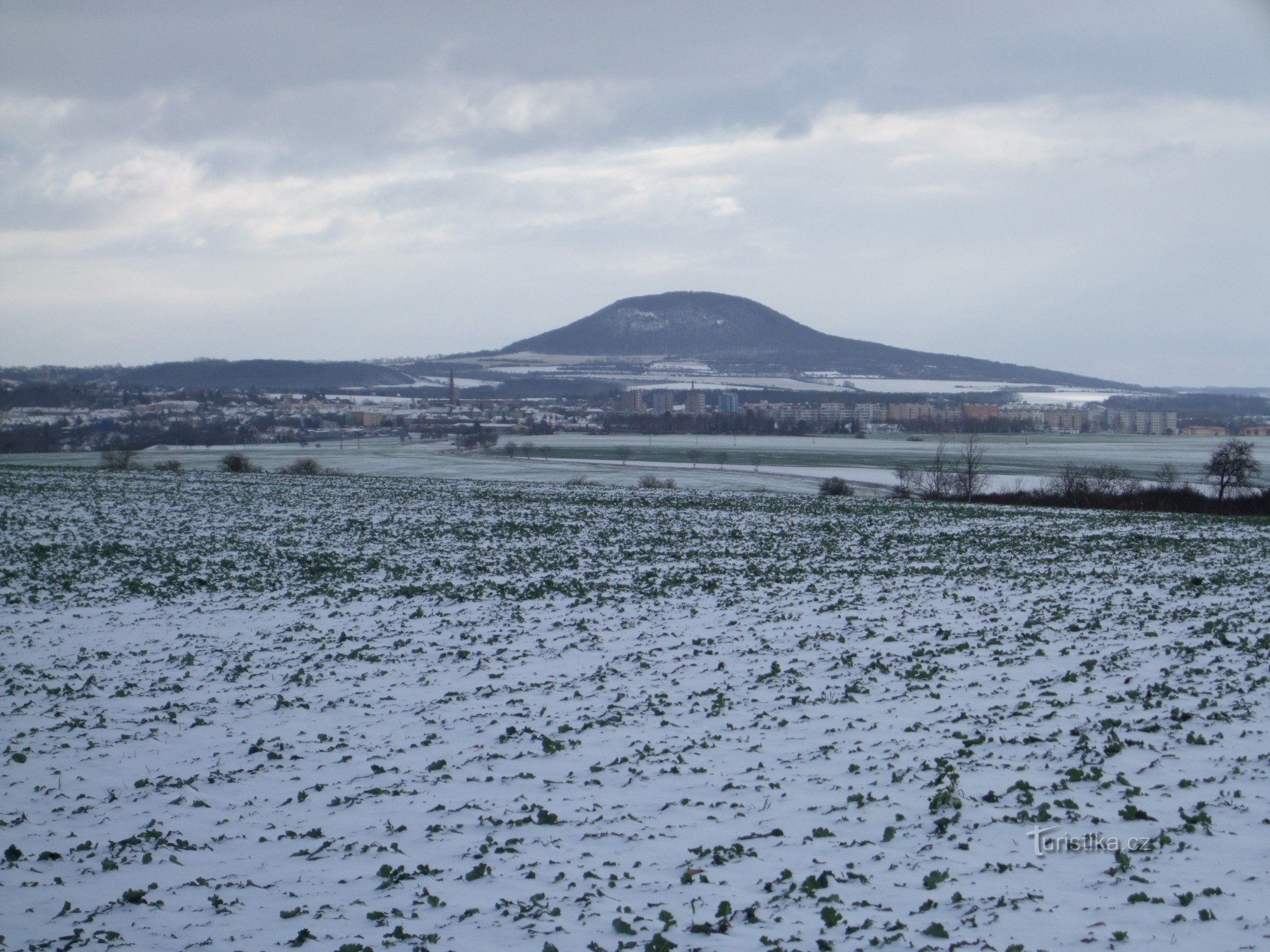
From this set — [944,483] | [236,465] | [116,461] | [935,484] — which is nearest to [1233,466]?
[944,483]

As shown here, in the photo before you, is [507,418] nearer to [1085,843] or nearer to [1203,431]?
[1203,431]

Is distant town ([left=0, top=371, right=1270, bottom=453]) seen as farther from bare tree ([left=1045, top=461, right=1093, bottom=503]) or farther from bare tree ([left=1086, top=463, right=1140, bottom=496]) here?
bare tree ([left=1086, top=463, right=1140, bottom=496])

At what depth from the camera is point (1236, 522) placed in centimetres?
3294

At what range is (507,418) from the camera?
15438 cm

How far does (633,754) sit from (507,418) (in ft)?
479

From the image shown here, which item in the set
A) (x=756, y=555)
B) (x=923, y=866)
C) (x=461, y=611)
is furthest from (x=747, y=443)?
(x=923, y=866)

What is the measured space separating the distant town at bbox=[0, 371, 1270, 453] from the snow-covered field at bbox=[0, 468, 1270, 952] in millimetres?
89863

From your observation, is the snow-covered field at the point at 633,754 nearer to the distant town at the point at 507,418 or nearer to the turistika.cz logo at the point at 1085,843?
the turistika.cz logo at the point at 1085,843

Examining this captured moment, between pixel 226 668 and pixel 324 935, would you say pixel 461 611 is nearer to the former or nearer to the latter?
pixel 226 668

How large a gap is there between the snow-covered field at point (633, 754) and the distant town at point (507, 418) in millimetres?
89863

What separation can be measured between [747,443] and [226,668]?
104 meters

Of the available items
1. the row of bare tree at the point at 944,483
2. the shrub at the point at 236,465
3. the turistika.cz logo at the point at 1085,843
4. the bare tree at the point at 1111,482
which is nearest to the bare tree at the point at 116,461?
the shrub at the point at 236,465

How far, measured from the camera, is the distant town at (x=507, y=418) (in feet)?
363

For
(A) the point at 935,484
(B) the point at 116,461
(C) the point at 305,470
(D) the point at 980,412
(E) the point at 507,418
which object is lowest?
(A) the point at 935,484
